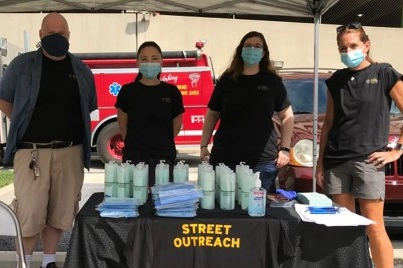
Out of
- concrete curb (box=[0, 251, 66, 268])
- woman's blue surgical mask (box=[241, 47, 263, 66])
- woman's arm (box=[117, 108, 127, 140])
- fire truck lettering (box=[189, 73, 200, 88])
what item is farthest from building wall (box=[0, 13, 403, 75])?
woman's blue surgical mask (box=[241, 47, 263, 66])

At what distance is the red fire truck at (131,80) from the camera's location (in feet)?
30.9

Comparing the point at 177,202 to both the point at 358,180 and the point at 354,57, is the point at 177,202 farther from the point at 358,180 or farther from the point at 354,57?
the point at 354,57

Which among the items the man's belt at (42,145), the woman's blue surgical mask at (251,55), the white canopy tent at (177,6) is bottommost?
the man's belt at (42,145)

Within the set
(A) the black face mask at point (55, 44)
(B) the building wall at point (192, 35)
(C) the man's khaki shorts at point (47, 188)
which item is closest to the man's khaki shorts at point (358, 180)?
(C) the man's khaki shorts at point (47, 188)

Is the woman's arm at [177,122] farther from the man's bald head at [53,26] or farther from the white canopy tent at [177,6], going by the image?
the white canopy tent at [177,6]

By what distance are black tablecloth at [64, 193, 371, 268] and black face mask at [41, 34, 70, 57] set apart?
1185 mm

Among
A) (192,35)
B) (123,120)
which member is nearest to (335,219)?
(123,120)

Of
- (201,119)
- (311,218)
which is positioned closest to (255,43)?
(311,218)

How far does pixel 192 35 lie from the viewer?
582 inches

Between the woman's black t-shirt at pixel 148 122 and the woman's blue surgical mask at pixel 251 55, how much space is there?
62 cm

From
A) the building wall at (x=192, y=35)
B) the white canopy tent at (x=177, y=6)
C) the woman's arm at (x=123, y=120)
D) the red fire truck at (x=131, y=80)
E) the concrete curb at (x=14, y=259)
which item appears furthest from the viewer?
the building wall at (x=192, y=35)

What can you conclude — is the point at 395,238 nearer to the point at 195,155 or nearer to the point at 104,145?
the point at 104,145

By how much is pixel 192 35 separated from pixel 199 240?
12.9 meters

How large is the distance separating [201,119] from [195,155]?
214cm
